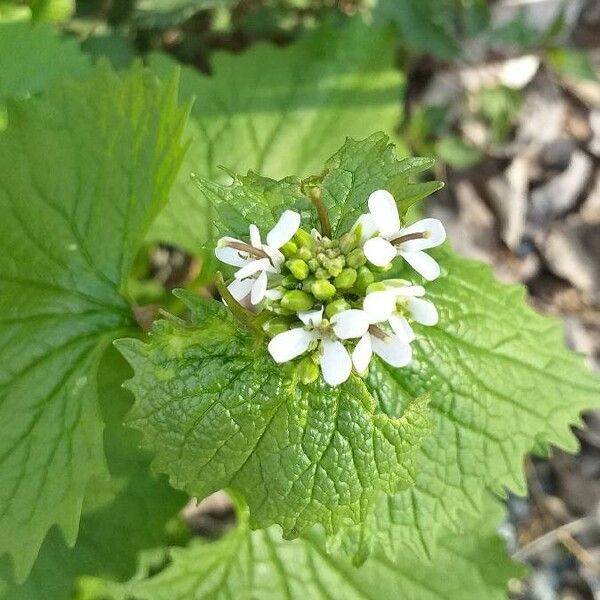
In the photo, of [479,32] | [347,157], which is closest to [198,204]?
[347,157]

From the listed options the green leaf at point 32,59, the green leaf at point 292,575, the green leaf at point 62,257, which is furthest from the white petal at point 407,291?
the green leaf at point 32,59

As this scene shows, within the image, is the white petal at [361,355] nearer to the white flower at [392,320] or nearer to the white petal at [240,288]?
the white flower at [392,320]

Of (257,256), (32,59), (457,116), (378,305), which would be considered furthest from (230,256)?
(457,116)

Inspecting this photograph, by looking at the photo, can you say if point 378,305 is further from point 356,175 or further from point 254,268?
point 356,175

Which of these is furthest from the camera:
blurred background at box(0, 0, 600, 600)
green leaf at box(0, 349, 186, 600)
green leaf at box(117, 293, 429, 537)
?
blurred background at box(0, 0, 600, 600)

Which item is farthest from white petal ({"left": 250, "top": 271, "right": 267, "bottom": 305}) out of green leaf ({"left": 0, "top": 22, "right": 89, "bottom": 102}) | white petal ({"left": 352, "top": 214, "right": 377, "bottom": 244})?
green leaf ({"left": 0, "top": 22, "right": 89, "bottom": 102})

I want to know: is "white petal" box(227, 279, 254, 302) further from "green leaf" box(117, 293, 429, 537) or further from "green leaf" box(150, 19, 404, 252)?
"green leaf" box(150, 19, 404, 252)

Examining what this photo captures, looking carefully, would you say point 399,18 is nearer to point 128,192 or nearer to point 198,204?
point 198,204
